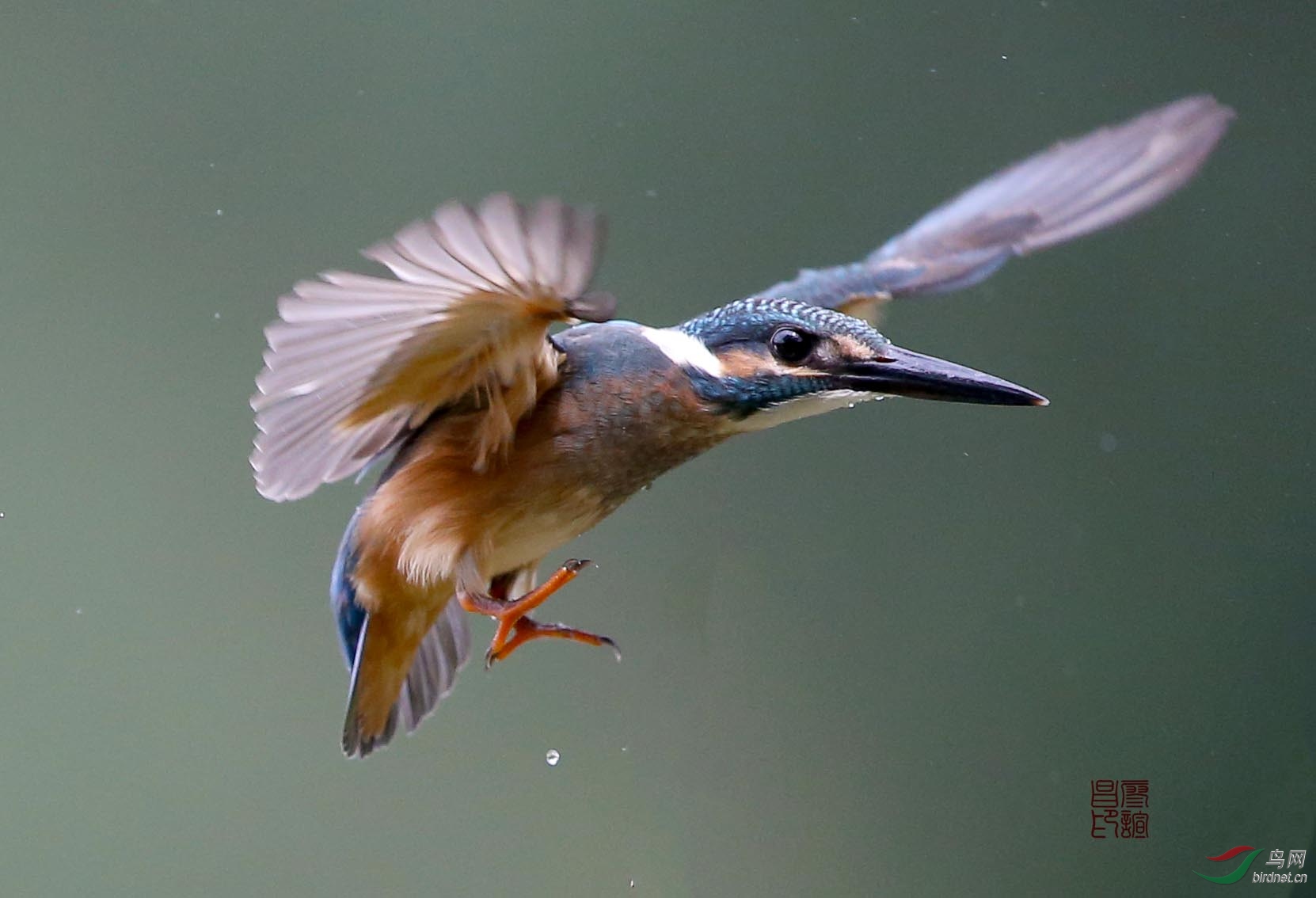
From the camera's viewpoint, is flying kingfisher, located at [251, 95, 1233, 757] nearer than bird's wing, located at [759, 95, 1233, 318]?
Yes

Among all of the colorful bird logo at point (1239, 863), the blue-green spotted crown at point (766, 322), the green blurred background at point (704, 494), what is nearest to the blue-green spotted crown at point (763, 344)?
the blue-green spotted crown at point (766, 322)

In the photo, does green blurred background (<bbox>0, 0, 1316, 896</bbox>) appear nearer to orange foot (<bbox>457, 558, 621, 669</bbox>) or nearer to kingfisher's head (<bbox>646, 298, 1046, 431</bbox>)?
orange foot (<bbox>457, 558, 621, 669</bbox>)

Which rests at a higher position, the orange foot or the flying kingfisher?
the flying kingfisher

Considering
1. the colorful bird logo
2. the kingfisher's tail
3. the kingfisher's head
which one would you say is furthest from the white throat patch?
the colorful bird logo

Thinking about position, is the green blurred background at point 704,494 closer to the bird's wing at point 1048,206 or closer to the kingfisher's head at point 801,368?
the bird's wing at point 1048,206

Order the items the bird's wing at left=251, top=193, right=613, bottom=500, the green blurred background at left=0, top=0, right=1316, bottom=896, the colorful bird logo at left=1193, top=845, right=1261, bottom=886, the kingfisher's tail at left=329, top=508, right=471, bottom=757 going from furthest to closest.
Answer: the colorful bird logo at left=1193, top=845, right=1261, bottom=886 → the green blurred background at left=0, top=0, right=1316, bottom=896 → the kingfisher's tail at left=329, top=508, right=471, bottom=757 → the bird's wing at left=251, top=193, right=613, bottom=500

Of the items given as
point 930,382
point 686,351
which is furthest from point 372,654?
point 930,382

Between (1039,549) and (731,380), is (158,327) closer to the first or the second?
(731,380)

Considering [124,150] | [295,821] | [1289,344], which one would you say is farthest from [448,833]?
[1289,344]
